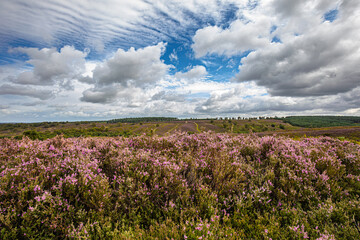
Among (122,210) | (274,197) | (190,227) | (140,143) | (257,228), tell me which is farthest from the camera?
(140,143)

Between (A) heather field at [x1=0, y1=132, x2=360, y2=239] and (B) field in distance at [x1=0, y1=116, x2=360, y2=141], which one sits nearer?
(A) heather field at [x1=0, y1=132, x2=360, y2=239]

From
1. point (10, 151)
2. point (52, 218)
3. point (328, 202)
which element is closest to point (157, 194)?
point (52, 218)

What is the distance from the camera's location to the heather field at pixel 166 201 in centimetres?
Answer: 276

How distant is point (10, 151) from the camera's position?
5.22 meters

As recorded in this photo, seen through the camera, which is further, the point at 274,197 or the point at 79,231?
the point at 274,197

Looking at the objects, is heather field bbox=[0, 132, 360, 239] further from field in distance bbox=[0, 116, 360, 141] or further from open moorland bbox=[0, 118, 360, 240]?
field in distance bbox=[0, 116, 360, 141]

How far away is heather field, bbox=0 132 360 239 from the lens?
9.05ft

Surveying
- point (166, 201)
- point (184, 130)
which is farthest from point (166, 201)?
point (184, 130)

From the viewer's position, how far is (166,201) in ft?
11.2

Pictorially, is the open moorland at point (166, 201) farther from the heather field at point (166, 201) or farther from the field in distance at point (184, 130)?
the field in distance at point (184, 130)

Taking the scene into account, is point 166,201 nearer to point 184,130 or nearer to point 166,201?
point 166,201

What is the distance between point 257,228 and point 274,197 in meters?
1.38

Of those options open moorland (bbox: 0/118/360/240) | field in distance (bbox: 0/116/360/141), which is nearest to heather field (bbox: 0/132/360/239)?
open moorland (bbox: 0/118/360/240)

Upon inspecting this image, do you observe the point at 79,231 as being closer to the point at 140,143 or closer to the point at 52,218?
the point at 52,218
